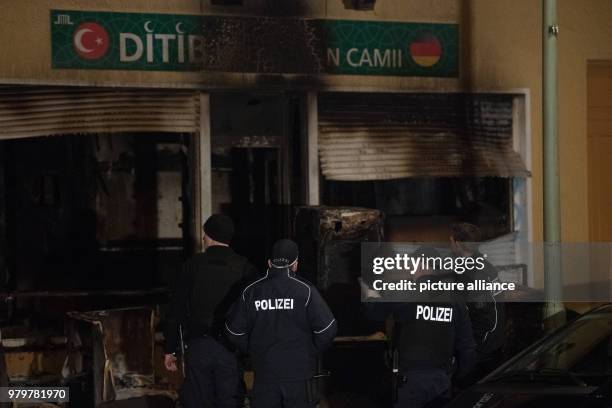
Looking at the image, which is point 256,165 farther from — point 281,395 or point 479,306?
point 281,395

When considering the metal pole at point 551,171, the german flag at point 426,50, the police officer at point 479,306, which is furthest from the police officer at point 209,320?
the german flag at point 426,50

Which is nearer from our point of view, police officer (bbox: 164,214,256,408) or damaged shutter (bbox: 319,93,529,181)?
police officer (bbox: 164,214,256,408)

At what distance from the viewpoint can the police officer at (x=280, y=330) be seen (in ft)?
24.7

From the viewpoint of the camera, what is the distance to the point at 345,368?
991cm

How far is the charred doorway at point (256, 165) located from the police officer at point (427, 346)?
522 centimetres

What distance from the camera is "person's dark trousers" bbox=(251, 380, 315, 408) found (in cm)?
753

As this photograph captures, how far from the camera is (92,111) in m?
11.7

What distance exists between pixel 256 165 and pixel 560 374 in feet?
23.3

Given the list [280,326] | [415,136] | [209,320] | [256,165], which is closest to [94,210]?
[256,165]

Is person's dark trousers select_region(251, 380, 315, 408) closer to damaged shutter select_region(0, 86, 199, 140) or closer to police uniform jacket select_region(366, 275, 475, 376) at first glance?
police uniform jacket select_region(366, 275, 475, 376)

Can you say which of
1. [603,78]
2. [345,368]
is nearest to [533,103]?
[603,78]

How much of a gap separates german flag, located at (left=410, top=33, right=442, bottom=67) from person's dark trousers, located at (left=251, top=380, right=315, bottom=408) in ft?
19.5

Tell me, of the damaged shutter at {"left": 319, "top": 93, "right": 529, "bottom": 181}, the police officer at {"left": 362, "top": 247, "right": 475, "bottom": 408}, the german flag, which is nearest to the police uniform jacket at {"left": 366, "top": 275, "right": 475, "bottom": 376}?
the police officer at {"left": 362, "top": 247, "right": 475, "bottom": 408}

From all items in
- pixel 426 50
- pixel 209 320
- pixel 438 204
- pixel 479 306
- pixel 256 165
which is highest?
pixel 426 50
